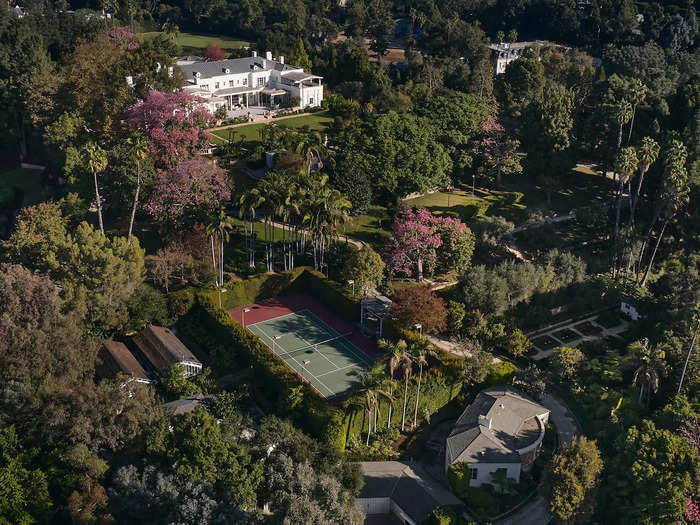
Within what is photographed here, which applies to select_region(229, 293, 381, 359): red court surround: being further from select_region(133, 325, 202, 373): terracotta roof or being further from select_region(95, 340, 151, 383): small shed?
select_region(95, 340, 151, 383): small shed

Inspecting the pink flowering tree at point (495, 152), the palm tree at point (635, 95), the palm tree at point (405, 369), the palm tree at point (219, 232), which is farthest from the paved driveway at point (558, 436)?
the palm tree at point (635, 95)

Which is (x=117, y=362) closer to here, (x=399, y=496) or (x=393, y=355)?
(x=393, y=355)

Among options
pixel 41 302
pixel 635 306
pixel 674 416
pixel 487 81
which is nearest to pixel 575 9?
pixel 487 81

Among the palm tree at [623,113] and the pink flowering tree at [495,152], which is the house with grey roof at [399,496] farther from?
the palm tree at [623,113]

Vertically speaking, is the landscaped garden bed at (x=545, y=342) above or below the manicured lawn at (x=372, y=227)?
below

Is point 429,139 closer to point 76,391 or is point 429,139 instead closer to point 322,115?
point 322,115

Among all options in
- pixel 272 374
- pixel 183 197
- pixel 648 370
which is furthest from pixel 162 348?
pixel 648 370
